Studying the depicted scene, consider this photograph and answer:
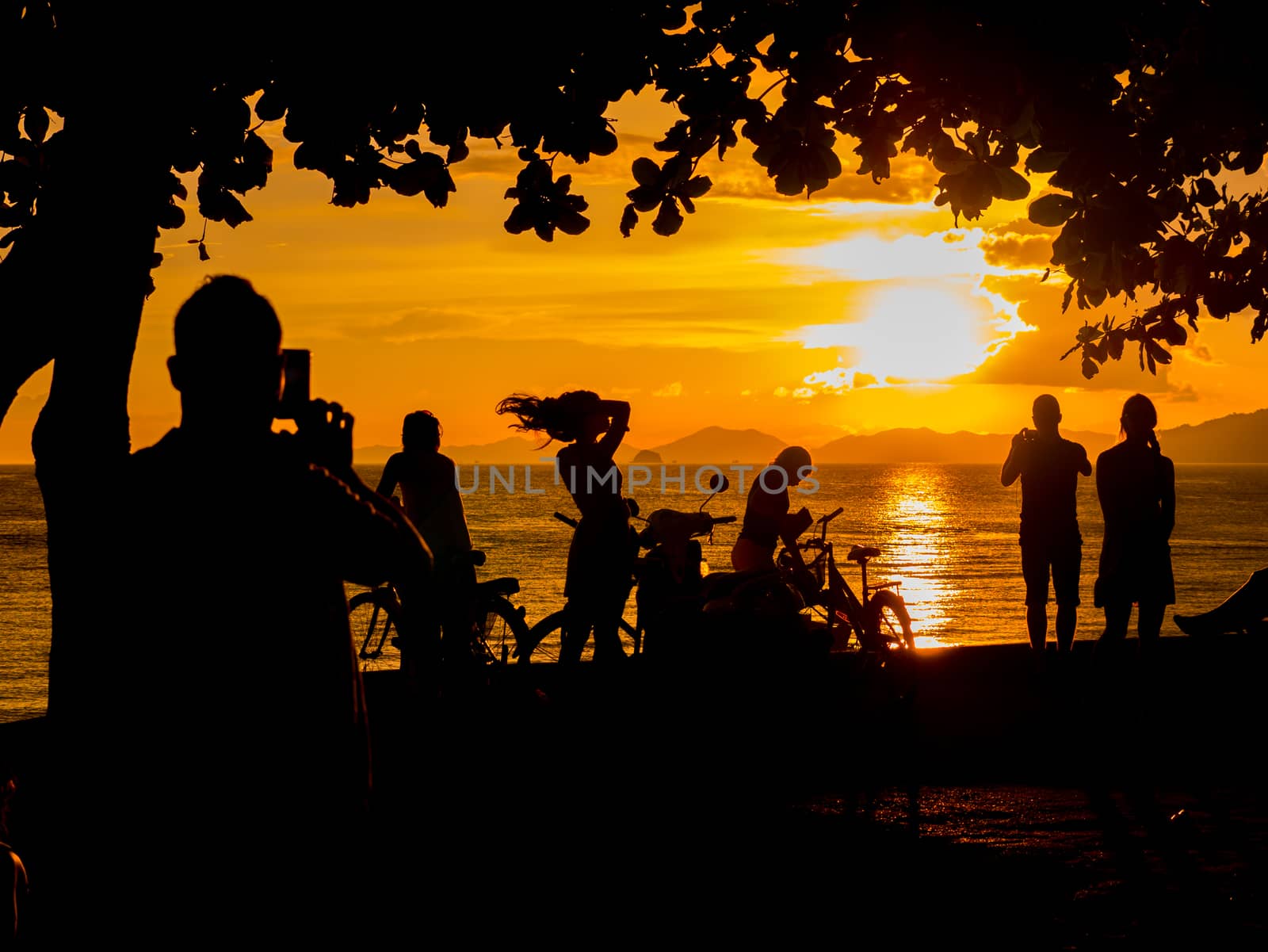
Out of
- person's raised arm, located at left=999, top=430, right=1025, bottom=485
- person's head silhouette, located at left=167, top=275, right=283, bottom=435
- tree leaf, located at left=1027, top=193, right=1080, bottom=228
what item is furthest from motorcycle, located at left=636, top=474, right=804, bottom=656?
person's head silhouette, located at left=167, top=275, right=283, bottom=435

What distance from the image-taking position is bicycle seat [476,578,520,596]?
428 inches

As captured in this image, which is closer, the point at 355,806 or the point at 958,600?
the point at 355,806

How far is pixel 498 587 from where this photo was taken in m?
11.2

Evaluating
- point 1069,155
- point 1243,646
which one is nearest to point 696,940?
point 1069,155

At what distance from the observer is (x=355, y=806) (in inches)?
109

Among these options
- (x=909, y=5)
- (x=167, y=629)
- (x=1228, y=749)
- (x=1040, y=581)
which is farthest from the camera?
(x=1040, y=581)

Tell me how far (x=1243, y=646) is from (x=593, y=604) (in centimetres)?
610

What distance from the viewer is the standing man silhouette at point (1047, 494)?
10914 millimetres

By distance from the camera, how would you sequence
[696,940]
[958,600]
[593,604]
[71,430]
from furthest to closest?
1. [958,600]
2. [593,604]
3. [696,940]
4. [71,430]

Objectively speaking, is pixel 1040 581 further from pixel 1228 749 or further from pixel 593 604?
pixel 593 604

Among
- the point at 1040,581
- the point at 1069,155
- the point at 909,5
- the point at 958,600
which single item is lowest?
the point at 958,600

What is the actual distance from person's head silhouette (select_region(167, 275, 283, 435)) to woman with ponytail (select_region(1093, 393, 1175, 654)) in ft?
27.7

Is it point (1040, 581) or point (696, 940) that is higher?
point (1040, 581)

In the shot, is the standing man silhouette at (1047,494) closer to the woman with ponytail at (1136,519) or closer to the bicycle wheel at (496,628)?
the woman with ponytail at (1136,519)
